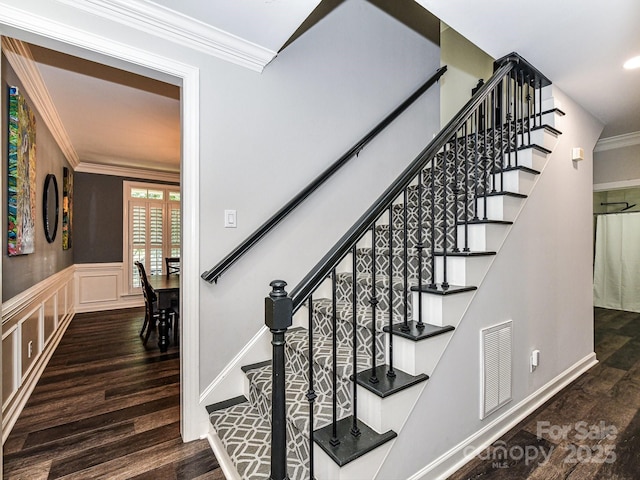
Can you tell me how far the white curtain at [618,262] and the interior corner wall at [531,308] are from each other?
140 inches

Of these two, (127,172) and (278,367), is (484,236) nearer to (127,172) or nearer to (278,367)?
(278,367)

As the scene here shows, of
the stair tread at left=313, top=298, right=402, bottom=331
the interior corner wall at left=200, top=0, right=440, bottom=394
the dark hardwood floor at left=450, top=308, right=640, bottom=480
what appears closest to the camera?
the dark hardwood floor at left=450, top=308, right=640, bottom=480

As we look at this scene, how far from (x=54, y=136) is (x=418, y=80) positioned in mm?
4325

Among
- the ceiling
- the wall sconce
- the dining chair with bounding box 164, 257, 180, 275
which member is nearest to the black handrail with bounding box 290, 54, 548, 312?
the ceiling

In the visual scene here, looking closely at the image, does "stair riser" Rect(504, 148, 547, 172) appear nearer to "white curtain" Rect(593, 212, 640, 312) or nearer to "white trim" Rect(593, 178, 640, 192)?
"white trim" Rect(593, 178, 640, 192)

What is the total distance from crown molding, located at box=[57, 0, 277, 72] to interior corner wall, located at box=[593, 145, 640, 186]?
4.75 metres

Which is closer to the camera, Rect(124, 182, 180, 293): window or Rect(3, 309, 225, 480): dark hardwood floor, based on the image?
Rect(3, 309, 225, 480): dark hardwood floor

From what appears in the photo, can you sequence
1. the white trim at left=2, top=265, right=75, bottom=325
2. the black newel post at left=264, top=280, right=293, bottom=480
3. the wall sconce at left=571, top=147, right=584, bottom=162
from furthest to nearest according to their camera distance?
the wall sconce at left=571, top=147, right=584, bottom=162
the white trim at left=2, top=265, right=75, bottom=325
the black newel post at left=264, top=280, right=293, bottom=480

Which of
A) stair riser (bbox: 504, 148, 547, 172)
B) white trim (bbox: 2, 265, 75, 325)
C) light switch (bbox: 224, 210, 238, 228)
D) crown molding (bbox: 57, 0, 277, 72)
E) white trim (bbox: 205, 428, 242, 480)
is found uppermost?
crown molding (bbox: 57, 0, 277, 72)

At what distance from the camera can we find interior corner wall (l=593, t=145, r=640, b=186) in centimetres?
411

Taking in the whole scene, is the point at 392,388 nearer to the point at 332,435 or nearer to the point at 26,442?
the point at 332,435

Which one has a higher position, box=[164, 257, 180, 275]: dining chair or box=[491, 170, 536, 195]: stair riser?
box=[491, 170, 536, 195]: stair riser

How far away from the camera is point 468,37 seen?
77.4 inches

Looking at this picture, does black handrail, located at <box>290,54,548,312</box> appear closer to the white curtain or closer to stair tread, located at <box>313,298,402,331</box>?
stair tread, located at <box>313,298,402,331</box>
